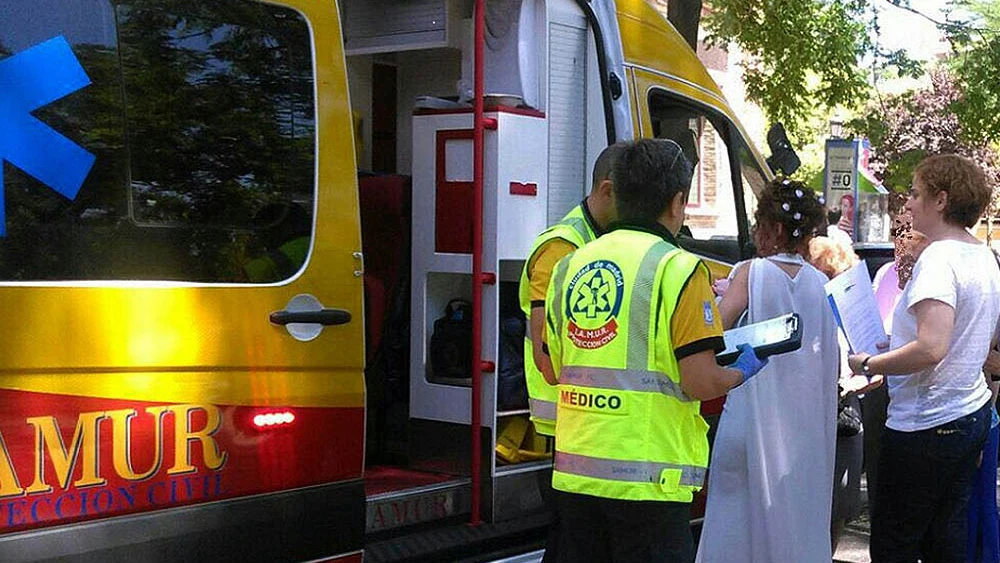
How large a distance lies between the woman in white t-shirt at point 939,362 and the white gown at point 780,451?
237 mm

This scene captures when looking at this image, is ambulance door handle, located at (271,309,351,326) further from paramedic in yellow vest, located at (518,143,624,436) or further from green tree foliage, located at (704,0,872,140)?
green tree foliage, located at (704,0,872,140)

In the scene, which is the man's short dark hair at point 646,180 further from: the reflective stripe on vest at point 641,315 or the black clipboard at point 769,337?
the black clipboard at point 769,337

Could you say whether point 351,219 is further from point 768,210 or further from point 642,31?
point 642,31

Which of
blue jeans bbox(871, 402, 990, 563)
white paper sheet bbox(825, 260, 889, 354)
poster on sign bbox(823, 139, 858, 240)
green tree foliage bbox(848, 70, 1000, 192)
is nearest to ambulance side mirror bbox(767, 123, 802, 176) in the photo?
white paper sheet bbox(825, 260, 889, 354)

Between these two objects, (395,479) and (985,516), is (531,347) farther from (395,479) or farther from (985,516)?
(985,516)

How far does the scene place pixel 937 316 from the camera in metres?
4.18

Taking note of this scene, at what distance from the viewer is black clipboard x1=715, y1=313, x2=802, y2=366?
11.3ft

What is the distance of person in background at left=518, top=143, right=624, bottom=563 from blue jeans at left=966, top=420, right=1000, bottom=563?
1.79m

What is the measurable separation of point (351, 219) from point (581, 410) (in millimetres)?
1154

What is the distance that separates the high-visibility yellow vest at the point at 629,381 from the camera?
314cm

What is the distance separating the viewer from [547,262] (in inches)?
160

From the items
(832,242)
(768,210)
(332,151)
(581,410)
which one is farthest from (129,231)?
(832,242)

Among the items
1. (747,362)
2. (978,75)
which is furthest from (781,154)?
(978,75)

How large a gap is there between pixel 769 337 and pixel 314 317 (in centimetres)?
136
